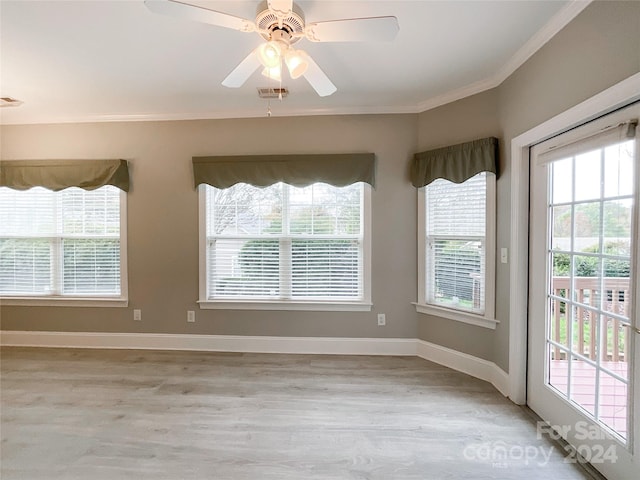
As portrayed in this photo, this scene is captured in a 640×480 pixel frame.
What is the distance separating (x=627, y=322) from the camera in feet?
5.12

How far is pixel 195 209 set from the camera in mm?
3389

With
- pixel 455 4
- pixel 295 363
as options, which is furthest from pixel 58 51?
pixel 295 363

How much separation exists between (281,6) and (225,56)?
96cm

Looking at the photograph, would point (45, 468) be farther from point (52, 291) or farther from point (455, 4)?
point (455, 4)

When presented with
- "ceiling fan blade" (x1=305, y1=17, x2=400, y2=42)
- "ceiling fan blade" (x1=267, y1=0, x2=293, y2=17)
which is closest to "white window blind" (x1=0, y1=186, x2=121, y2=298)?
"ceiling fan blade" (x1=267, y1=0, x2=293, y2=17)

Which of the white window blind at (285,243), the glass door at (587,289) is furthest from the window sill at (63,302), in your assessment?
the glass door at (587,289)

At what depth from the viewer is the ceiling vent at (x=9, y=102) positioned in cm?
297

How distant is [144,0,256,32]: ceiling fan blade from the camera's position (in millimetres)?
1317

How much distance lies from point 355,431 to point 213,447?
882 mm

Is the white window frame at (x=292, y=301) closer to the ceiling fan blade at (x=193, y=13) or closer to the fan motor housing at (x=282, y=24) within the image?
the fan motor housing at (x=282, y=24)

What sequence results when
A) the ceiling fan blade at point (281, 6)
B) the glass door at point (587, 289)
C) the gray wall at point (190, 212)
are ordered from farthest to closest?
the gray wall at point (190, 212), the glass door at point (587, 289), the ceiling fan blade at point (281, 6)

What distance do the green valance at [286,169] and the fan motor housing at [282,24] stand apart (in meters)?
1.55

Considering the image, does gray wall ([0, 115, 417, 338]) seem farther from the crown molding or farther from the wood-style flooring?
the wood-style flooring

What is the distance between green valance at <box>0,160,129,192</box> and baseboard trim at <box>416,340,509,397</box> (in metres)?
3.58
